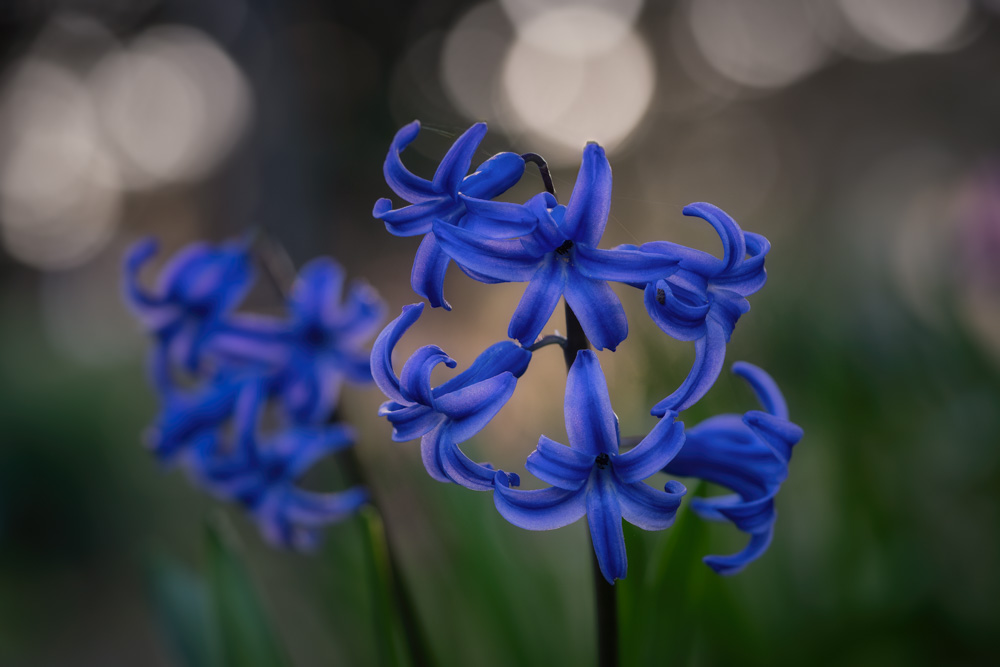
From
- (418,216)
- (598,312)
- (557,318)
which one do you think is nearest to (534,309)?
(598,312)

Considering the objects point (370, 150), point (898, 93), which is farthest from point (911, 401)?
point (898, 93)

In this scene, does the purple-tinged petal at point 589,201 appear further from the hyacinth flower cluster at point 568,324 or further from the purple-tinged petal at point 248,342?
the purple-tinged petal at point 248,342

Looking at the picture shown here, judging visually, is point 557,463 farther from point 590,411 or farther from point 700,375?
point 700,375

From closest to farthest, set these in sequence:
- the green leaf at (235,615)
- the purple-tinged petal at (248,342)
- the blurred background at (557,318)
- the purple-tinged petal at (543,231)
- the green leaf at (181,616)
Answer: the purple-tinged petal at (543,231)
the green leaf at (235,615)
the purple-tinged petal at (248,342)
the green leaf at (181,616)
the blurred background at (557,318)

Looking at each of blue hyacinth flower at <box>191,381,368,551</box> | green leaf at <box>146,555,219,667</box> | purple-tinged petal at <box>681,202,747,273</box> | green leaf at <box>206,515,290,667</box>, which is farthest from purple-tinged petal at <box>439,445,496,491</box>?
green leaf at <box>146,555,219,667</box>

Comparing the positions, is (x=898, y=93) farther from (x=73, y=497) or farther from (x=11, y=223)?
(x=11, y=223)

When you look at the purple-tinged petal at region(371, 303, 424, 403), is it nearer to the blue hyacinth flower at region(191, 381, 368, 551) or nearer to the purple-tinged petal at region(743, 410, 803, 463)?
the purple-tinged petal at region(743, 410, 803, 463)

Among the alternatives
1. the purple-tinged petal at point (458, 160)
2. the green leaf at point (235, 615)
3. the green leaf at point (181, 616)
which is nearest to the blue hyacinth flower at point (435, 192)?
the purple-tinged petal at point (458, 160)
